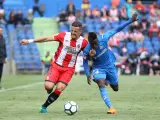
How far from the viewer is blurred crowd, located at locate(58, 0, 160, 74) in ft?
121

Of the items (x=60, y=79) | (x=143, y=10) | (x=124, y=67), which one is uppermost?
(x=60, y=79)

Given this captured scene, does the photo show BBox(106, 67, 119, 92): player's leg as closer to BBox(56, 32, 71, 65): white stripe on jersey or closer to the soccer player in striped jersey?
the soccer player in striped jersey

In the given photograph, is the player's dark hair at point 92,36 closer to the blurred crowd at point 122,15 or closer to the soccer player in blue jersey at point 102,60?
the soccer player in blue jersey at point 102,60

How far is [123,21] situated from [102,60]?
26488 millimetres

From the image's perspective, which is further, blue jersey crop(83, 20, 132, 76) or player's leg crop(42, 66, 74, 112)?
blue jersey crop(83, 20, 132, 76)

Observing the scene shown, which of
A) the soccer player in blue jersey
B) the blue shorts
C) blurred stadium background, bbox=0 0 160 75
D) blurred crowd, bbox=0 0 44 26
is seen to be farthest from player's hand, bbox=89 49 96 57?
blurred crowd, bbox=0 0 44 26

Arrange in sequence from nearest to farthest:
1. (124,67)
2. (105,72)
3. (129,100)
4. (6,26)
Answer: (105,72), (129,100), (124,67), (6,26)

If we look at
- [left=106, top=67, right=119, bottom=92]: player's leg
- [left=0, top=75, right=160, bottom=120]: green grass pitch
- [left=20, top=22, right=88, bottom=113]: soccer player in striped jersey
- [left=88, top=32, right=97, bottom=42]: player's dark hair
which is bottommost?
[left=0, top=75, right=160, bottom=120]: green grass pitch

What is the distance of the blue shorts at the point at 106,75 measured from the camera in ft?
43.8

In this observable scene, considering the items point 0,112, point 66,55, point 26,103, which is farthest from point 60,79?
point 26,103

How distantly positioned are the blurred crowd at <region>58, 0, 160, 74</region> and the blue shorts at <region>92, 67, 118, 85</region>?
22613mm

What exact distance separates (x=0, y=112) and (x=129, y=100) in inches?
189

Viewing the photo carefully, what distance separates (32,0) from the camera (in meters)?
41.9

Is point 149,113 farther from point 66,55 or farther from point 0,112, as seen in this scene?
point 0,112
